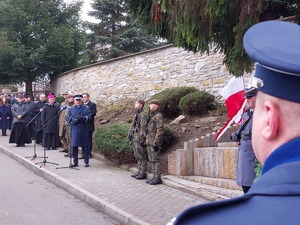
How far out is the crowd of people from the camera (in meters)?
11.4

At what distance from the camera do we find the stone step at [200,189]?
7410 millimetres

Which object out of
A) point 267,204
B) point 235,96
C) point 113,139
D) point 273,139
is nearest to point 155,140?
point 113,139

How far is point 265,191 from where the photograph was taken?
1.06 meters

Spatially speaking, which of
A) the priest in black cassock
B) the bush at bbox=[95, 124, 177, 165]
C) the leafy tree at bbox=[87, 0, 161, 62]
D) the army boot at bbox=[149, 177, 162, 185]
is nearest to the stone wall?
the bush at bbox=[95, 124, 177, 165]

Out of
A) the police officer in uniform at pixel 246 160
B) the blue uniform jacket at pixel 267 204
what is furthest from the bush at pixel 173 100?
the blue uniform jacket at pixel 267 204

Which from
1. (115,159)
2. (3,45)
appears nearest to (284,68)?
(115,159)

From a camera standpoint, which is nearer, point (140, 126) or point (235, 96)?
point (235, 96)

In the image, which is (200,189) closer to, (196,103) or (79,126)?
(196,103)

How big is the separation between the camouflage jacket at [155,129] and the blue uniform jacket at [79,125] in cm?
268

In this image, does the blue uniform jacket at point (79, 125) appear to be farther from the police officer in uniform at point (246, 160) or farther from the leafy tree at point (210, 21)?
the police officer in uniform at point (246, 160)

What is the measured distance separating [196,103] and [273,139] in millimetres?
10603

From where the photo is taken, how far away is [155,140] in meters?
9.14

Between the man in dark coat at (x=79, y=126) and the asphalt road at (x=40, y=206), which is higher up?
the man in dark coat at (x=79, y=126)

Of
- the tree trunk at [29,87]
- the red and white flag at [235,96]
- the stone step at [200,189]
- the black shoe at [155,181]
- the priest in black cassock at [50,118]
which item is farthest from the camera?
the tree trunk at [29,87]
